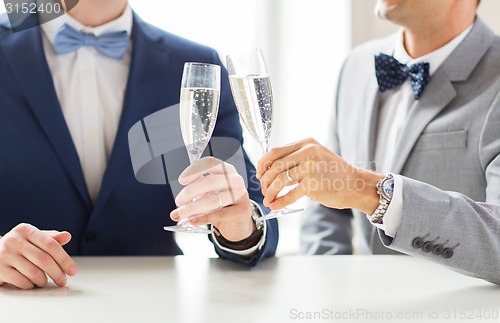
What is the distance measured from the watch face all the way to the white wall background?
6.78ft

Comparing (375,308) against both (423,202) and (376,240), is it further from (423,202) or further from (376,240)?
(376,240)

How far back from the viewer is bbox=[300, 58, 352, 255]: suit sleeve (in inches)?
82.6

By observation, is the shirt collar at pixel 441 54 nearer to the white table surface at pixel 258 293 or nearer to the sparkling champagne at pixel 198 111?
the white table surface at pixel 258 293

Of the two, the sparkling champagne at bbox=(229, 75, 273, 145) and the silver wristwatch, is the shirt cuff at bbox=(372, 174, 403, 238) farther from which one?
the sparkling champagne at bbox=(229, 75, 273, 145)

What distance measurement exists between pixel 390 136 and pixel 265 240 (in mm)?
698

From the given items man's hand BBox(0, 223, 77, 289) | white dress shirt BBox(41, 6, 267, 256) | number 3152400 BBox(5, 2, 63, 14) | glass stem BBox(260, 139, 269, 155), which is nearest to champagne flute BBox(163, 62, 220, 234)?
glass stem BBox(260, 139, 269, 155)

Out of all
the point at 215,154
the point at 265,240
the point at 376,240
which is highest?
the point at 215,154

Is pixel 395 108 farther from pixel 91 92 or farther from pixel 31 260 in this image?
pixel 31 260

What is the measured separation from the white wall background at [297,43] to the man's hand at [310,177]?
205 cm

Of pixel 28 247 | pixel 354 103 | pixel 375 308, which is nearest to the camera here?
pixel 375 308

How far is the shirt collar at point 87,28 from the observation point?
1.78 m

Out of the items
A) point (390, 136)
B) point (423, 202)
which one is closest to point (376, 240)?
point (390, 136)

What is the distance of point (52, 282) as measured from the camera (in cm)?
135

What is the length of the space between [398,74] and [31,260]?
1228mm
